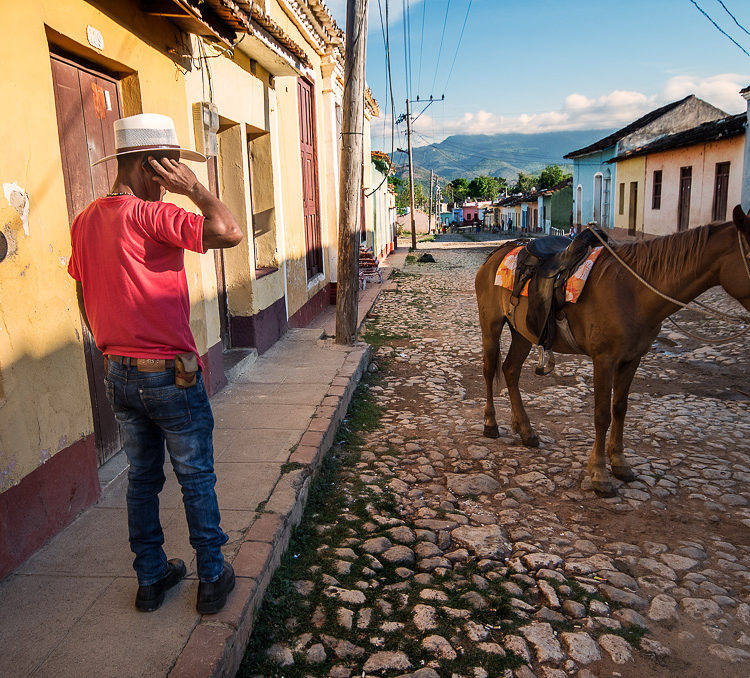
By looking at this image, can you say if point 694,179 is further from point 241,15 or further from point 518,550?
point 518,550

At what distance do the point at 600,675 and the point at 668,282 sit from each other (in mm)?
→ 2342

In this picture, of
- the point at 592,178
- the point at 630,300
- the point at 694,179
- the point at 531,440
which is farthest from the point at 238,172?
the point at 592,178

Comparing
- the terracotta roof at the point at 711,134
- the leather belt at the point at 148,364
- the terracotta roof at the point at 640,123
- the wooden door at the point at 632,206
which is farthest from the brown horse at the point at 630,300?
the terracotta roof at the point at 640,123

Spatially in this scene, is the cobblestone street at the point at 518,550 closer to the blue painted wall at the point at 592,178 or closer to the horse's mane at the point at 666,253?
the horse's mane at the point at 666,253

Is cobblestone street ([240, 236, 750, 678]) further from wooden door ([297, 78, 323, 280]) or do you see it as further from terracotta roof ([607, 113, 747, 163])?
terracotta roof ([607, 113, 747, 163])

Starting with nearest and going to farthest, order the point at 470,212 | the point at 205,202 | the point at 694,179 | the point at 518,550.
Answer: the point at 205,202
the point at 518,550
the point at 694,179
the point at 470,212

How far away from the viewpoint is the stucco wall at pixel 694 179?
664 inches

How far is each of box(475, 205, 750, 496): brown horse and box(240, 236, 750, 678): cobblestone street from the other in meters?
0.48

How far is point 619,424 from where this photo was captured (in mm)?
4395

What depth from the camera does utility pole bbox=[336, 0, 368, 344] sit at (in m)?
7.39

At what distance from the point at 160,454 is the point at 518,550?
2.04 metres

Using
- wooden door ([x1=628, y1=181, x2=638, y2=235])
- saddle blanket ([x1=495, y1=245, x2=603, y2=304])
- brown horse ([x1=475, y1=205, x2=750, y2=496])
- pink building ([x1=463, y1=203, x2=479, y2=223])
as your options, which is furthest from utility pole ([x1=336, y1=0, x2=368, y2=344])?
pink building ([x1=463, y1=203, x2=479, y2=223])

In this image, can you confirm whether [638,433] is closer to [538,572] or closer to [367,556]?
[538,572]

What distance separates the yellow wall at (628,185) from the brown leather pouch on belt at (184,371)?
23.9m
